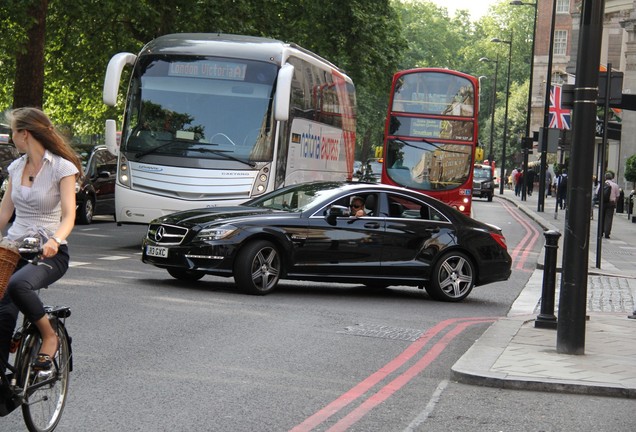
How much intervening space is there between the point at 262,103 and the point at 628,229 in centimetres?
2072

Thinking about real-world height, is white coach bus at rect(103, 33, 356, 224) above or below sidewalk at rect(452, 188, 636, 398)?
above

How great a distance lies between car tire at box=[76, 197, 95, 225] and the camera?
27.0 meters

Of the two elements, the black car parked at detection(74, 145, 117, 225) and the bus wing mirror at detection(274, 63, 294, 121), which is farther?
the black car parked at detection(74, 145, 117, 225)

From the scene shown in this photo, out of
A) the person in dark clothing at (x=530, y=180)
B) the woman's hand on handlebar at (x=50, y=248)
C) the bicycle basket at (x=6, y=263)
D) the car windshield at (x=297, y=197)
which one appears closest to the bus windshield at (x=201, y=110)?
the car windshield at (x=297, y=197)

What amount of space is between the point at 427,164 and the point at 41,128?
26.7 metres

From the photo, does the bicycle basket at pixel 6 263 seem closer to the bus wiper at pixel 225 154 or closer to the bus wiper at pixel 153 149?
the bus wiper at pixel 225 154

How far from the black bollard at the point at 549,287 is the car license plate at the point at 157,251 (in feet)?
14.3

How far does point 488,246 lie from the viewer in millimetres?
14969

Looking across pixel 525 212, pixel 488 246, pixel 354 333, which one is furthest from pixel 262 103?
pixel 525 212

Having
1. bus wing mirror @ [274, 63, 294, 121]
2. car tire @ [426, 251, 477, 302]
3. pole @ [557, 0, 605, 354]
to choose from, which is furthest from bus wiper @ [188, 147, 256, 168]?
pole @ [557, 0, 605, 354]

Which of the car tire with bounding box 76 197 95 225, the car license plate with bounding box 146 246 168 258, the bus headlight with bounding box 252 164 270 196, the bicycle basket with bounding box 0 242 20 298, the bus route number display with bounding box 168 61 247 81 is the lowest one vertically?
the car tire with bounding box 76 197 95 225

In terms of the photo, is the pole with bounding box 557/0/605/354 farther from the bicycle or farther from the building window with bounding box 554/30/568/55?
the building window with bounding box 554/30/568/55

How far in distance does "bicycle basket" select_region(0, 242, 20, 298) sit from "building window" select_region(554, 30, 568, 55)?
11247 cm

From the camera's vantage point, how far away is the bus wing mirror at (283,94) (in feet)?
61.5
